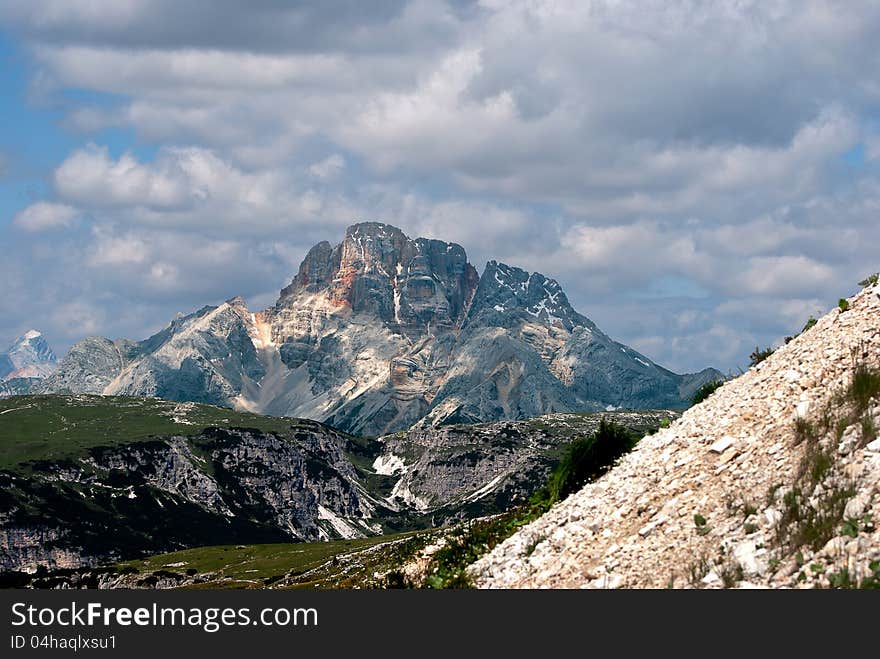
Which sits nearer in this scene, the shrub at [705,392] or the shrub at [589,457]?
the shrub at [589,457]

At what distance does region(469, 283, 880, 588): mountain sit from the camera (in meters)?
37.8

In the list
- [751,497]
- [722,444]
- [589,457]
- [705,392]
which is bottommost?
[751,497]

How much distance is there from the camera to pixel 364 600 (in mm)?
38625

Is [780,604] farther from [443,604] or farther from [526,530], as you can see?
[526,530]

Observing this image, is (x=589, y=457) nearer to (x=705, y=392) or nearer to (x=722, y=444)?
(x=705, y=392)

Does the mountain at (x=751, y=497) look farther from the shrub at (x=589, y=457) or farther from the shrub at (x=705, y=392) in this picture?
the shrub at (x=705, y=392)

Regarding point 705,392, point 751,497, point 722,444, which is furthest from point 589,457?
point 751,497

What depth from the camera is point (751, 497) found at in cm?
4181

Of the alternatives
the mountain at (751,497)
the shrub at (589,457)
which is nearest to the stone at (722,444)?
the mountain at (751,497)

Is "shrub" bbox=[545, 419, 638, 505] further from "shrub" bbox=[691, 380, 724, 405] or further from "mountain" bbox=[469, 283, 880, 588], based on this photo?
"shrub" bbox=[691, 380, 724, 405]

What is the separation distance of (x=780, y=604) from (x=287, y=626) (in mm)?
16756

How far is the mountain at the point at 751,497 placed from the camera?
3778cm

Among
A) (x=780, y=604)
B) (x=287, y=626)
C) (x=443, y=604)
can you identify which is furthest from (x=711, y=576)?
(x=287, y=626)

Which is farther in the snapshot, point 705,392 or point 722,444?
point 705,392
